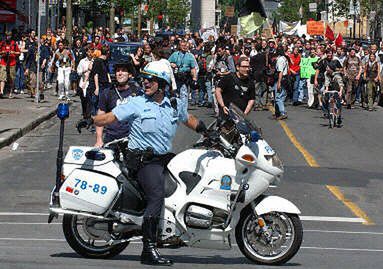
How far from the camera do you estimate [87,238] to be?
9797 mm

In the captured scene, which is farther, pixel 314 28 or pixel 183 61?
pixel 314 28

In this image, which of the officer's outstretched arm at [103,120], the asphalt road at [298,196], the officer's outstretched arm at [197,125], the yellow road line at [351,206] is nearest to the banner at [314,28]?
the asphalt road at [298,196]

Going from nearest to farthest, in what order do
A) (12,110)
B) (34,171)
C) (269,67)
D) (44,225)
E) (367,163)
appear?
(44,225) < (34,171) < (367,163) < (12,110) < (269,67)

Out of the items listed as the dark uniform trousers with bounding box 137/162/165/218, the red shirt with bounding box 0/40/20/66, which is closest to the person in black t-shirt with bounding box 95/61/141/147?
the dark uniform trousers with bounding box 137/162/165/218

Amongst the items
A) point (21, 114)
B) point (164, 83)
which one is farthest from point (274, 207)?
point (21, 114)

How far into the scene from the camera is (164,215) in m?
9.49

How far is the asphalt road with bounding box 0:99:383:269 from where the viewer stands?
10.2 meters

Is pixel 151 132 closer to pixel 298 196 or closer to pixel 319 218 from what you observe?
pixel 319 218

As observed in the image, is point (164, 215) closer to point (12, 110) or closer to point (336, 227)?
point (336, 227)

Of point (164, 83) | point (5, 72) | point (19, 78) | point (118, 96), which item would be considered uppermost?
point (164, 83)

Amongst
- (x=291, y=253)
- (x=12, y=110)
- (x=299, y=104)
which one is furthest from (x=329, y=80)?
(x=291, y=253)

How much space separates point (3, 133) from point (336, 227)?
11.7m

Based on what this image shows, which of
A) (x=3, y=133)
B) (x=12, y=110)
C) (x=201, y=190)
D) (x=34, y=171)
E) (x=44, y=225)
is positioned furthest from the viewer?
(x=12, y=110)

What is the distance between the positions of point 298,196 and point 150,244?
6.59 m
